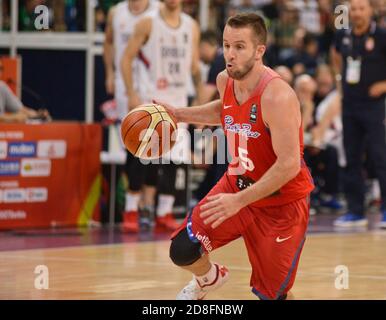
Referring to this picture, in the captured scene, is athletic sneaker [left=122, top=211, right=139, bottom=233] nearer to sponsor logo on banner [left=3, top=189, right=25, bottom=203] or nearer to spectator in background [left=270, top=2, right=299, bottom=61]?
sponsor logo on banner [left=3, top=189, right=25, bottom=203]

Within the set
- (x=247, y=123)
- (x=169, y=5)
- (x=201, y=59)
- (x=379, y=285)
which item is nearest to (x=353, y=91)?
(x=169, y=5)

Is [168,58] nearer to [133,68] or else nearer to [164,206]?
[133,68]

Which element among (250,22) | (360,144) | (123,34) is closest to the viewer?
(250,22)

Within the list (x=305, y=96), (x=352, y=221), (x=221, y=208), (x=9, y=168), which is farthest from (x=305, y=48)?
(x=221, y=208)

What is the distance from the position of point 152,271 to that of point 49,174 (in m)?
3.34

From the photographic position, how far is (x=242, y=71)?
620 cm

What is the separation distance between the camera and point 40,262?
8.77 m

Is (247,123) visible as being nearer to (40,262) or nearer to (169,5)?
(40,262)

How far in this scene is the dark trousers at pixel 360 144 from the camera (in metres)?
12.1

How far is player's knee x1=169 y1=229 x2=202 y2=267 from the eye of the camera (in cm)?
630

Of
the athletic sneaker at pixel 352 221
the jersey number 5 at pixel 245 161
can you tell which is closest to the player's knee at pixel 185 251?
the jersey number 5 at pixel 245 161

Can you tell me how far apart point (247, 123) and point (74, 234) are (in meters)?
5.04

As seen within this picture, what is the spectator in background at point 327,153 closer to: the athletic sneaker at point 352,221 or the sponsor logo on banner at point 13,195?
the athletic sneaker at point 352,221

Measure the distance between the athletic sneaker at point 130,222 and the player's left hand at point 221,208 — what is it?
5.25 meters
